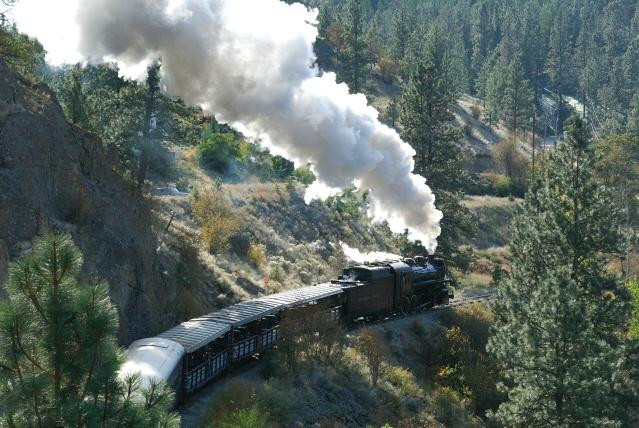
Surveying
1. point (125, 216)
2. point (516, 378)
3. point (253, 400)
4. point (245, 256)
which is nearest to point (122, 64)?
point (125, 216)

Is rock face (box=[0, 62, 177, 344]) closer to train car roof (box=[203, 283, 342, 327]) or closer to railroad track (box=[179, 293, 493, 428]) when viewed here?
train car roof (box=[203, 283, 342, 327])

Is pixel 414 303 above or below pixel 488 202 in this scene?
below

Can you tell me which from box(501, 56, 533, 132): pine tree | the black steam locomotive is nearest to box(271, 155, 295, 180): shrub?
the black steam locomotive

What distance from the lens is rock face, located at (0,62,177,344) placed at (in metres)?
22.1

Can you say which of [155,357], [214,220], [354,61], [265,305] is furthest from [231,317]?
[354,61]

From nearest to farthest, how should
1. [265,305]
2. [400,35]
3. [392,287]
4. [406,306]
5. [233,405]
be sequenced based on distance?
[233,405] → [265,305] → [392,287] → [406,306] → [400,35]

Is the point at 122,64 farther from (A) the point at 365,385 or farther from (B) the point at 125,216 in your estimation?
(A) the point at 365,385

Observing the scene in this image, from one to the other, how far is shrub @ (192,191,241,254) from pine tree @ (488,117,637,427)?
16446mm

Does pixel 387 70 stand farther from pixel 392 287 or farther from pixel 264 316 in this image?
pixel 264 316

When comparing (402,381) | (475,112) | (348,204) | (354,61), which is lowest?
(402,381)

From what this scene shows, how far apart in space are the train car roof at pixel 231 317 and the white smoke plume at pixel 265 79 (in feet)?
15.4

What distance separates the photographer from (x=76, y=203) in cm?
2462

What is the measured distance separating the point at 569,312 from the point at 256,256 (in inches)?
876

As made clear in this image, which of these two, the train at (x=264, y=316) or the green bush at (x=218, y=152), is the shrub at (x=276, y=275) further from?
the green bush at (x=218, y=152)
